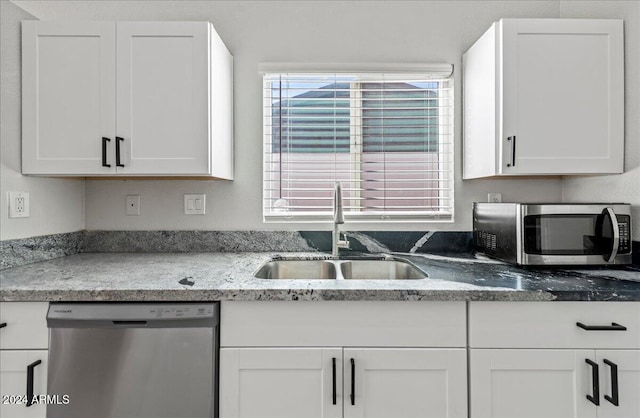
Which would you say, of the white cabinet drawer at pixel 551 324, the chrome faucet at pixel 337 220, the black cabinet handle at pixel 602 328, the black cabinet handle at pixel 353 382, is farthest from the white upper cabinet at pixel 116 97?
the black cabinet handle at pixel 602 328

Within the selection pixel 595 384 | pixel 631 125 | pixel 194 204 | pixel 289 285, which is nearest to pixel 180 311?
pixel 289 285

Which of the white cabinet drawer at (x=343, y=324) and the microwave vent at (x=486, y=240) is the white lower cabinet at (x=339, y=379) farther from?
the microwave vent at (x=486, y=240)

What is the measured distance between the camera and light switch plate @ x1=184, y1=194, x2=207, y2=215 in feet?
6.51

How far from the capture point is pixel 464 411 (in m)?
1.24

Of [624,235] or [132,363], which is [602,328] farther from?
[132,363]

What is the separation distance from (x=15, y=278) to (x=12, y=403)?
441 millimetres

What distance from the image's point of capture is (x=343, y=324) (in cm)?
125

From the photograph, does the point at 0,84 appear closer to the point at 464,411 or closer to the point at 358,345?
the point at 358,345

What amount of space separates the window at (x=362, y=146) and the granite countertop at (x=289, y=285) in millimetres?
591

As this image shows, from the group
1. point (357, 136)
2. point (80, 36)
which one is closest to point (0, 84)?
point (80, 36)

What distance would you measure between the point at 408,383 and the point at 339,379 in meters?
0.24

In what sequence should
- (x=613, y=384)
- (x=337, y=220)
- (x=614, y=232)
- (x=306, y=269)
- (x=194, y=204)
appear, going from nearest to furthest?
(x=613, y=384)
(x=614, y=232)
(x=337, y=220)
(x=306, y=269)
(x=194, y=204)

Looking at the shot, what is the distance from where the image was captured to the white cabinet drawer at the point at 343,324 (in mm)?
1247

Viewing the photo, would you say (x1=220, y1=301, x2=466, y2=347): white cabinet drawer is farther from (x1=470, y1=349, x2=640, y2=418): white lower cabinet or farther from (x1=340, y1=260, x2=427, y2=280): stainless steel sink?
(x1=340, y1=260, x2=427, y2=280): stainless steel sink
